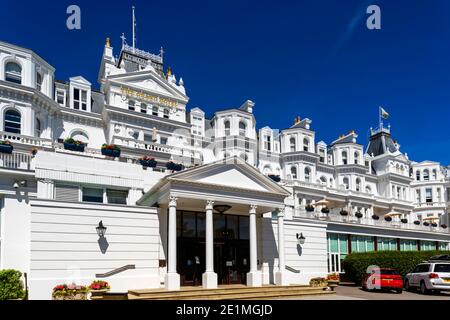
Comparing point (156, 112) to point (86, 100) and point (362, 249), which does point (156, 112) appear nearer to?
point (86, 100)

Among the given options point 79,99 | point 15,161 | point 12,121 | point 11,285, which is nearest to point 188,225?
point 11,285

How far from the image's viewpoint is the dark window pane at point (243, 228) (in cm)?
2350

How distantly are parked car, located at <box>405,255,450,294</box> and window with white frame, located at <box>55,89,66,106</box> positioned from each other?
29.5m

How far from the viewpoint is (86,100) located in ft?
115

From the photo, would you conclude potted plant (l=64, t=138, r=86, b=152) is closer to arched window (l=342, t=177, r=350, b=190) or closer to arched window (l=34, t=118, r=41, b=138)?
arched window (l=34, t=118, r=41, b=138)

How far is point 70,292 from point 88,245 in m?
2.35

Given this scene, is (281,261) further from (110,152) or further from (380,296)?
(110,152)

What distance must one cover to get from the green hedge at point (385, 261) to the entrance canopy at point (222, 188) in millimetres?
8856

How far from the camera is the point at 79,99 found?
34750 mm

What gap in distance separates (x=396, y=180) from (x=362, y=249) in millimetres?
23507

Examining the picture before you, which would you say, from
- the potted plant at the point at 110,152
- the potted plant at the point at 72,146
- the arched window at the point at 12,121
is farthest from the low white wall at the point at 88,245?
the arched window at the point at 12,121

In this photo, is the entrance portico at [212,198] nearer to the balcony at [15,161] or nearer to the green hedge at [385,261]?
the balcony at [15,161]
